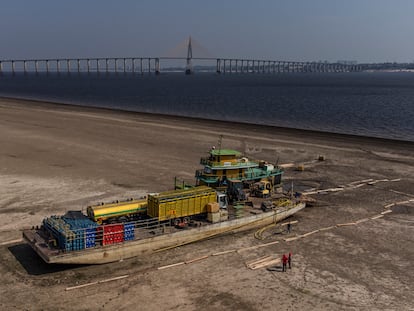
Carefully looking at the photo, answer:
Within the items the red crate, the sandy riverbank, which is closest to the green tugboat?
the sandy riverbank

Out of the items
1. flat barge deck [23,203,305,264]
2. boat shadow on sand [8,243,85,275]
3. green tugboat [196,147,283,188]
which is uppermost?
green tugboat [196,147,283,188]

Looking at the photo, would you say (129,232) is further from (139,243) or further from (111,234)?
(111,234)

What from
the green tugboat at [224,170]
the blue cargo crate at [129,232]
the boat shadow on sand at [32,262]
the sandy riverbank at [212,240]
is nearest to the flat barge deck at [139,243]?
the blue cargo crate at [129,232]

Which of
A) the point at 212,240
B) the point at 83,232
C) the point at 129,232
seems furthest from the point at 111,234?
the point at 212,240

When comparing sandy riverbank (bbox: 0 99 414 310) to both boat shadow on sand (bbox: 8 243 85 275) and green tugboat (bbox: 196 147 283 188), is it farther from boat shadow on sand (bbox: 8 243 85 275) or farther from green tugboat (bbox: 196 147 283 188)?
green tugboat (bbox: 196 147 283 188)

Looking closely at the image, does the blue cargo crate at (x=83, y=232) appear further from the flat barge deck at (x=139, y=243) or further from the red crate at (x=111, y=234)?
the red crate at (x=111, y=234)

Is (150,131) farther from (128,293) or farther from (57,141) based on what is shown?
(128,293)

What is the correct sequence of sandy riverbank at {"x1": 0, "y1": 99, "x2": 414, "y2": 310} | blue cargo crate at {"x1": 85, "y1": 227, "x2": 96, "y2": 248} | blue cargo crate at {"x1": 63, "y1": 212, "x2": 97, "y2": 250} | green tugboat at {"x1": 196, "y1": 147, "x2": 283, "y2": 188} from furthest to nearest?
green tugboat at {"x1": 196, "y1": 147, "x2": 283, "y2": 188} → blue cargo crate at {"x1": 85, "y1": 227, "x2": 96, "y2": 248} → blue cargo crate at {"x1": 63, "y1": 212, "x2": 97, "y2": 250} → sandy riverbank at {"x1": 0, "y1": 99, "x2": 414, "y2": 310}

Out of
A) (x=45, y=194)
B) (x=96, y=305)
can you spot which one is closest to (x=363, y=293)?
(x=96, y=305)
